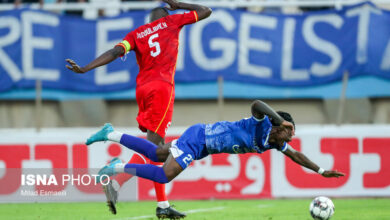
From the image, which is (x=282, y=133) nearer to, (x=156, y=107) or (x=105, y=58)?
(x=156, y=107)

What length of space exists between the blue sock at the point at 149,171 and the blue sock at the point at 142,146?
198 mm

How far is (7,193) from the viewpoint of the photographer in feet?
43.8

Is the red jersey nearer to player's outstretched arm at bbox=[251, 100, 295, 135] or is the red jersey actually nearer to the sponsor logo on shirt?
the sponsor logo on shirt

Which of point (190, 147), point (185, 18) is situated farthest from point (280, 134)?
point (185, 18)

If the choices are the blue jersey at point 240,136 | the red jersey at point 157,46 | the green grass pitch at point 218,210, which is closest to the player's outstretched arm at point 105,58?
the red jersey at point 157,46

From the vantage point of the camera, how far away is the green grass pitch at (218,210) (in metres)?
10.4

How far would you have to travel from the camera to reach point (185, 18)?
9.42 metres

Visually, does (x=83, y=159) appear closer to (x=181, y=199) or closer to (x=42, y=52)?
(x=181, y=199)

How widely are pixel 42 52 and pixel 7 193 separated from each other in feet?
11.1

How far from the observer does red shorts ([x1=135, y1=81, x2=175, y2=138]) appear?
9.30 meters

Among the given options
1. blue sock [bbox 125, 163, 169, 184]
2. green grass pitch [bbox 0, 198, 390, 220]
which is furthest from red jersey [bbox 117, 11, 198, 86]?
green grass pitch [bbox 0, 198, 390, 220]

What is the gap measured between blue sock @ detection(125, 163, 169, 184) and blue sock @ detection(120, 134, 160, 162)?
0.65 feet

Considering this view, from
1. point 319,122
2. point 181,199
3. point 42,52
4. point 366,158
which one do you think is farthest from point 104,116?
point 366,158

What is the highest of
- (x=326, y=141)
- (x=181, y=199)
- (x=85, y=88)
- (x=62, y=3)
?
Result: (x=62, y=3)
